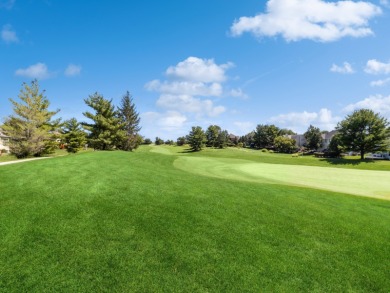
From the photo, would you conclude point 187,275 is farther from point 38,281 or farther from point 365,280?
point 365,280

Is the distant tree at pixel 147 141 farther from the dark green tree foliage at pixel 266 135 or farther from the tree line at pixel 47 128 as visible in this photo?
the tree line at pixel 47 128

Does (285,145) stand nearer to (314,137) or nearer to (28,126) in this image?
(314,137)

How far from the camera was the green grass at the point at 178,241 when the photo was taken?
18.7 feet

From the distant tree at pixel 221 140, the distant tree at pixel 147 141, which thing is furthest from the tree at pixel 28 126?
the distant tree at pixel 147 141

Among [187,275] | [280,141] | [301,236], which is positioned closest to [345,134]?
[280,141]

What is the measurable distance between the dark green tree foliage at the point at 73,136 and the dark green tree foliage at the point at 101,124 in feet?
18.5

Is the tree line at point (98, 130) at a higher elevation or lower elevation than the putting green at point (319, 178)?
higher

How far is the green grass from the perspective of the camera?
571 cm

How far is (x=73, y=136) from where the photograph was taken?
5616 cm

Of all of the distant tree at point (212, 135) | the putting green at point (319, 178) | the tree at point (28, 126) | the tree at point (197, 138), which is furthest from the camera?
the distant tree at point (212, 135)

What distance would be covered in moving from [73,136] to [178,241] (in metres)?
55.8

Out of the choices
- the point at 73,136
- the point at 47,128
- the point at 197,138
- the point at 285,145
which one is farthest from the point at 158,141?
the point at 47,128

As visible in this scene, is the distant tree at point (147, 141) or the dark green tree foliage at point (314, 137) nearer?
the dark green tree foliage at point (314, 137)

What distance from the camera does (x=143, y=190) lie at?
10.9 m
